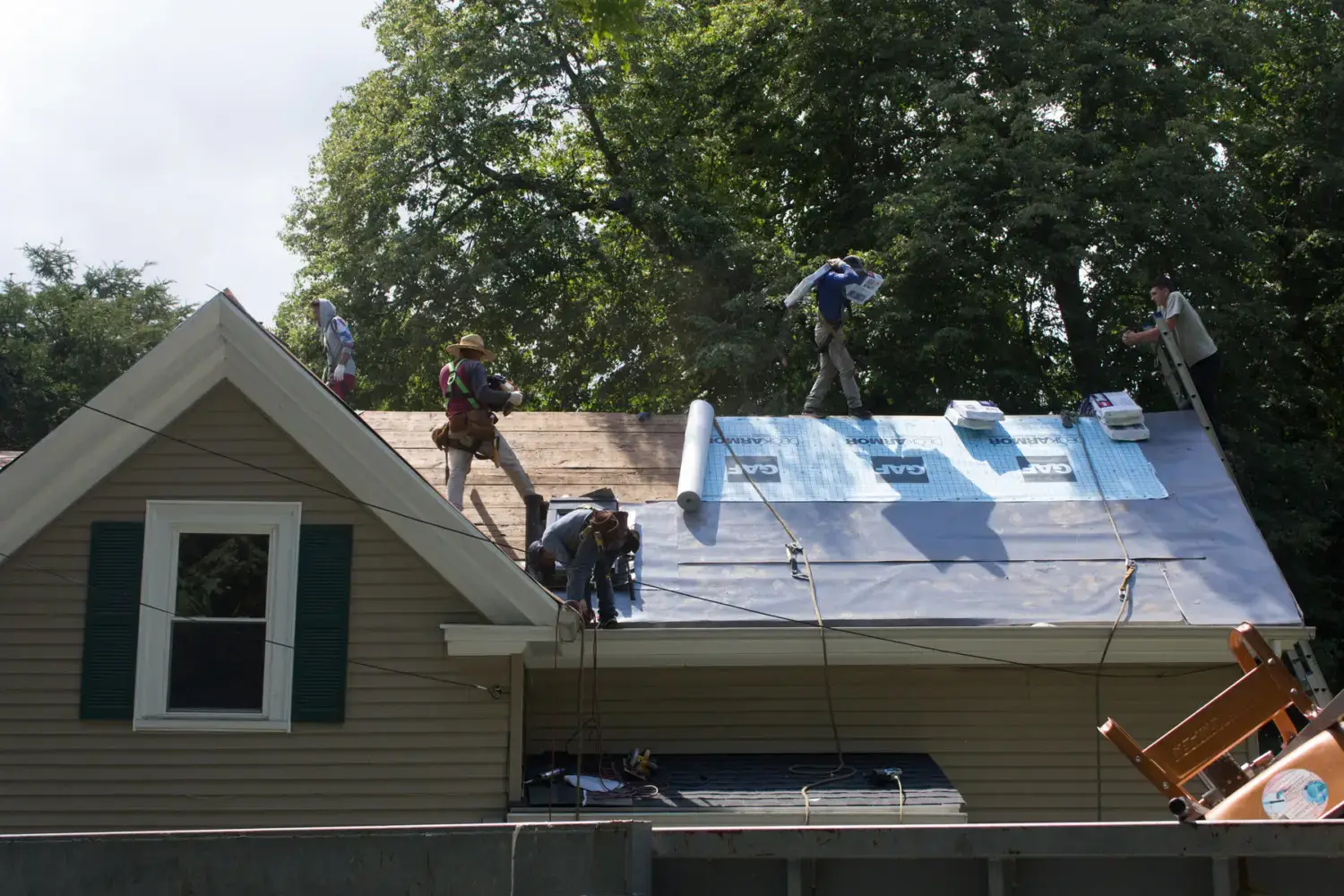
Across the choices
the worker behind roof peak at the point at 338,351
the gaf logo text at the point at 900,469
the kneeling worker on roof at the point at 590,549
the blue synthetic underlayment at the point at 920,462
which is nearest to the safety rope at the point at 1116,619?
the blue synthetic underlayment at the point at 920,462

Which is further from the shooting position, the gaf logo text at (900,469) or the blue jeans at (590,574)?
the gaf logo text at (900,469)

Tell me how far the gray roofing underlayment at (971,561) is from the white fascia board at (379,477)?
103 cm

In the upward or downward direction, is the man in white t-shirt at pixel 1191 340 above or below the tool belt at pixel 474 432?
above

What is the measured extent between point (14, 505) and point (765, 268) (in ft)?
42.5

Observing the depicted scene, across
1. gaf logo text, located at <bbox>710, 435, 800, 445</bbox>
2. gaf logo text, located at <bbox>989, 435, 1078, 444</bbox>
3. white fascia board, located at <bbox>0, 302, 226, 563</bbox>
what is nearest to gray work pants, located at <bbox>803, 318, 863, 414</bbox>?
gaf logo text, located at <bbox>710, 435, 800, 445</bbox>

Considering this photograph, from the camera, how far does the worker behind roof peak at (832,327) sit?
494 inches

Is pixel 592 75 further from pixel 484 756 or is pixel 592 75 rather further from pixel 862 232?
pixel 484 756

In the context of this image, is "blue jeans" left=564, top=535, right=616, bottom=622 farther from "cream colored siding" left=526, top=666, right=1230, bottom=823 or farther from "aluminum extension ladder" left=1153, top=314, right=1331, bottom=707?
"aluminum extension ladder" left=1153, top=314, right=1331, bottom=707

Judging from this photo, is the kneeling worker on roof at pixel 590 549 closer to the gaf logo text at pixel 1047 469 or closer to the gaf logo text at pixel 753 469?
the gaf logo text at pixel 753 469

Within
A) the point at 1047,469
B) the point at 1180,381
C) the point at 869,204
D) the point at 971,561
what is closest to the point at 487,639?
the point at 971,561

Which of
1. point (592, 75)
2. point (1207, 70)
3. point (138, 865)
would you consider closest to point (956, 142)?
point (1207, 70)

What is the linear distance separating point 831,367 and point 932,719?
14.2ft

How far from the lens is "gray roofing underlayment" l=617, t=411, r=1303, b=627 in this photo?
932 cm

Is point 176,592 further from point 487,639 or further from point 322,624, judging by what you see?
point 487,639
